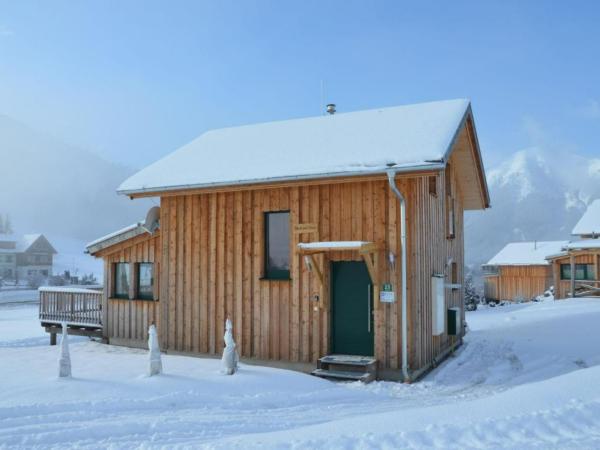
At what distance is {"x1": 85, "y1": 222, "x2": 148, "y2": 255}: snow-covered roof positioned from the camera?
13883 mm

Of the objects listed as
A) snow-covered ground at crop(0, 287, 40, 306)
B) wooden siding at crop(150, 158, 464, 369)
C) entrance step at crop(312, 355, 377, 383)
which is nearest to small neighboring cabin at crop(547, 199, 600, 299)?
wooden siding at crop(150, 158, 464, 369)

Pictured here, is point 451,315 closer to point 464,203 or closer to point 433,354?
Result: point 433,354

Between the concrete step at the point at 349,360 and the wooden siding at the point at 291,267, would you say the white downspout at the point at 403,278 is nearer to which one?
the wooden siding at the point at 291,267

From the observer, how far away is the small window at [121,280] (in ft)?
48.1

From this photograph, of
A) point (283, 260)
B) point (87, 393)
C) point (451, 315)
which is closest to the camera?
point (87, 393)

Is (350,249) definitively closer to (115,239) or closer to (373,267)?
(373,267)

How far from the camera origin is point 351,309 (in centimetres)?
1118

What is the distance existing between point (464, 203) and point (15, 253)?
71.1 metres

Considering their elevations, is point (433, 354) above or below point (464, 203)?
below

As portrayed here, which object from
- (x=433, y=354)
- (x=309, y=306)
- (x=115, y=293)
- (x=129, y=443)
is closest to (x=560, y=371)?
(x=433, y=354)

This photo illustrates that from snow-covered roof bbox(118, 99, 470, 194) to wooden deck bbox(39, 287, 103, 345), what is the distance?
15.0 feet

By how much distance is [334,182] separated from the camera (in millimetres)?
10883

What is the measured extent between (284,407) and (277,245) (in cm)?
458

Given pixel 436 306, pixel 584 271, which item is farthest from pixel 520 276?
pixel 436 306
